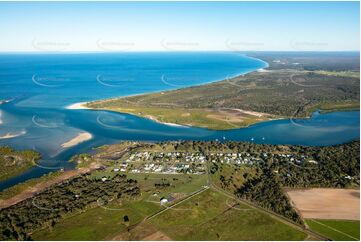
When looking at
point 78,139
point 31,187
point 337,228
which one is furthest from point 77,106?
point 337,228

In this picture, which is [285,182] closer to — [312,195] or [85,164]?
[312,195]

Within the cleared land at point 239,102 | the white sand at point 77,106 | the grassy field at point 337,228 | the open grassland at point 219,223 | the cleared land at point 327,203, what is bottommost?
the open grassland at point 219,223

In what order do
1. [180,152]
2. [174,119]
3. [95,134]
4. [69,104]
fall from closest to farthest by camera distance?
[180,152]
[95,134]
[174,119]
[69,104]

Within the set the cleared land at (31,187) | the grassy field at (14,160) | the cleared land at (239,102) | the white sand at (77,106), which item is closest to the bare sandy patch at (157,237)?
the cleared land at (31,187)

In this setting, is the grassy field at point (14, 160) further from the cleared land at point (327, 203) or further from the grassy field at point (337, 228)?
the grassy field at point (337, 228)

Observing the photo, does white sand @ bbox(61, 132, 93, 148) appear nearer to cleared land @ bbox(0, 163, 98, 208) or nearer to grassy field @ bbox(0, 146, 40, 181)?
grassy field @ bbox(0, 146, 40, 181)

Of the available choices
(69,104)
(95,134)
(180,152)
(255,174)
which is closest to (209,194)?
(255,174)

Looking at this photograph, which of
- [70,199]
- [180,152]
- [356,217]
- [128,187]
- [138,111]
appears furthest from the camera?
[138,111]
